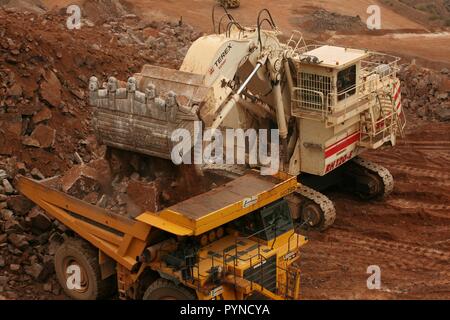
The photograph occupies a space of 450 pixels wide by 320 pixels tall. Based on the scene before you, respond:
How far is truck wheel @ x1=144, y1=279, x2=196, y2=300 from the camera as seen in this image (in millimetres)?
10914

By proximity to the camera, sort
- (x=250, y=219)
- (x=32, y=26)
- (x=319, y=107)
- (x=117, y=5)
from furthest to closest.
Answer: (x=117, y=5) < (x=32, y=26) < (x=319, y=107) < (x=250, y=219)

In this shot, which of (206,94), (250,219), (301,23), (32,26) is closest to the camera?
(250,219)

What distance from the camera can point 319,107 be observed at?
584 inches

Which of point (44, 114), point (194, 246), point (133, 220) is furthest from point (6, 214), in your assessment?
point (194, 246)

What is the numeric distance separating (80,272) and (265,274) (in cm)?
306

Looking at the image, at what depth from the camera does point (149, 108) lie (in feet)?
39.9

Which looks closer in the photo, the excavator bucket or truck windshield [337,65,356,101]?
the excavator bucket

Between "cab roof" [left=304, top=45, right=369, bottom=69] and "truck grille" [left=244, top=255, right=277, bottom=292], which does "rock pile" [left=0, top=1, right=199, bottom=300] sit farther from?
"cab roof" [left=304, top=45, right=369, bottom=69]

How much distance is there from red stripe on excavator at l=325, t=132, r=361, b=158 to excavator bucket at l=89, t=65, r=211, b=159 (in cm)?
341

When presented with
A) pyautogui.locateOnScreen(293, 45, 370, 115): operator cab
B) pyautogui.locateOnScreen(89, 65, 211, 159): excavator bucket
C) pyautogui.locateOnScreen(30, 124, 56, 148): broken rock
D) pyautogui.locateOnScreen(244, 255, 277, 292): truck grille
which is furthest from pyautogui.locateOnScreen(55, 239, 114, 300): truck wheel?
pyautogui.locateOnScreen(293, 45, 370, 115): operator cab

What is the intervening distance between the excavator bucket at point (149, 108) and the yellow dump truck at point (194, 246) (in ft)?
3.81
